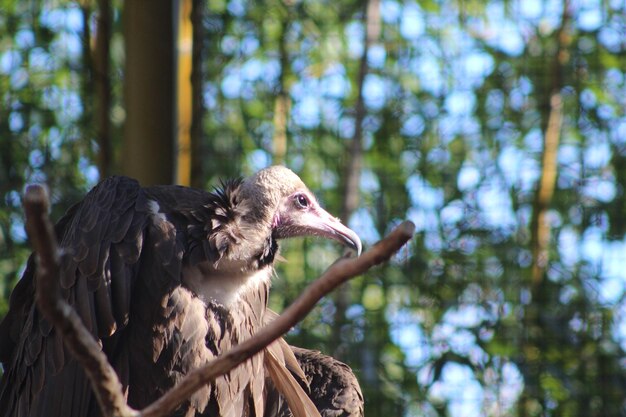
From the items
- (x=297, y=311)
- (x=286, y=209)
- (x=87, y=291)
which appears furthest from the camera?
(x=286, y=209)

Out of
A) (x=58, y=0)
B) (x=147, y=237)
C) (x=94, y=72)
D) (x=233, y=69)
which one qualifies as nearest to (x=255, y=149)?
(x=233, y=69)

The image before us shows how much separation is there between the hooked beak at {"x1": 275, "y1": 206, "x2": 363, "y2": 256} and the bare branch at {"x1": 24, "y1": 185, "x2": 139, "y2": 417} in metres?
1.46

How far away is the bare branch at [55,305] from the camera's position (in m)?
1.12

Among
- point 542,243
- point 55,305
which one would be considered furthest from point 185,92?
point 55,305

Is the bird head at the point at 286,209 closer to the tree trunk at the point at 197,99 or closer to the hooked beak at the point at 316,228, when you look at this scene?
the hooked beak at the point at 316,228

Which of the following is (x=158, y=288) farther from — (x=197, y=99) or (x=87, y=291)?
(x=197, y=99)

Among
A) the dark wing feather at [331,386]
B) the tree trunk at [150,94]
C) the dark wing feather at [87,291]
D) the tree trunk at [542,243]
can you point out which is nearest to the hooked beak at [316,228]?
the dark wing feather at [87,291]

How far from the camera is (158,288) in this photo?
2.54 m

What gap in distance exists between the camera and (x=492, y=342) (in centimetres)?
414

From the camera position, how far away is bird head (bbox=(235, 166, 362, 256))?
107 inches

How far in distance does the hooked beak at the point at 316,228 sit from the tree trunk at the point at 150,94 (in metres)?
0.69

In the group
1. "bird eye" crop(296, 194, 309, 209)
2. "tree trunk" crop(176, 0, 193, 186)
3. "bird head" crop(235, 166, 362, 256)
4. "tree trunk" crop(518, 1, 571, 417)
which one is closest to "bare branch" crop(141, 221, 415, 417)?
"bird head" crop(235, 166, 362, 256)

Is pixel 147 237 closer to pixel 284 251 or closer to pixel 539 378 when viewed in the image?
pixel 284 251

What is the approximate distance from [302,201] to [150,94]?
794 millimetres
